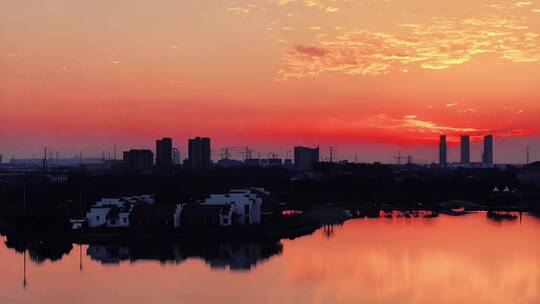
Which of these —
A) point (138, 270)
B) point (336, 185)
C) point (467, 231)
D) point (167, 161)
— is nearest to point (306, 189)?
point (336, 185)

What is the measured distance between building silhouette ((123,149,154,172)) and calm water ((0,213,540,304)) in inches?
894

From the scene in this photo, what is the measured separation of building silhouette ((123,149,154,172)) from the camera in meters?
33.2

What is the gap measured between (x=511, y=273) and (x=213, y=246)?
417 cm

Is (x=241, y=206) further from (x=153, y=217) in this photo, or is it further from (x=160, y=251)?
(x=160, y=251)

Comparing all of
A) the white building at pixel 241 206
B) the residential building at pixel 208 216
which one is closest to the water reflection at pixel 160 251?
the residential building at pixel 208 216

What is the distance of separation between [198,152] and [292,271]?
26.9 meters

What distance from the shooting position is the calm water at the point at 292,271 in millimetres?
6711

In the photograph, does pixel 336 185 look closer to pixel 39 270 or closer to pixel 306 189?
pixel 306 189

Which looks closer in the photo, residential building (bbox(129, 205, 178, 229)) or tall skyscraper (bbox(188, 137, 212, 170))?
residential building (bbox(129, 205, 178, 229))

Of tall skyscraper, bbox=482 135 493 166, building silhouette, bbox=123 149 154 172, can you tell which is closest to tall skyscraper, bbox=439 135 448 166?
tall skyscraper, bbox=482 135 493 166

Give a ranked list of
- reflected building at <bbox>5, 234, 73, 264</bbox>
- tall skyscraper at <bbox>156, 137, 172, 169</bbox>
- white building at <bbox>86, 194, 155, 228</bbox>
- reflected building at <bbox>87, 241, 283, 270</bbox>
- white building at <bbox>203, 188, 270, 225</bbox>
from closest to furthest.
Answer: reflected building at <bbox>87, 241, 283, 270</bbox>, reflected building at <bbox>5, 234, 73, 264</bbox>, white building at <bbox>86, 194, 155, 228</bbox>, white building at <bbox>203, 188, 270, 225</bbox>, tall skyscraper at <bbox>156, 137, 172, 169</bbox>

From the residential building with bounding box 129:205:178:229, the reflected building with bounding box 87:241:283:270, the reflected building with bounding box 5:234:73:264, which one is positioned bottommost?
the reflected building with bounding box 5:234:73:264

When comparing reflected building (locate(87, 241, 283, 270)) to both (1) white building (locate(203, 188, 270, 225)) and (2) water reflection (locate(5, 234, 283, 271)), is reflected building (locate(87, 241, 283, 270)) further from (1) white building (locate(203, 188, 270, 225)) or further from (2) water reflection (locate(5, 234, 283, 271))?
(1) white building (locate(203, 188, 270, 225))

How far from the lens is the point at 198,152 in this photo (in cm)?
3453
